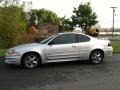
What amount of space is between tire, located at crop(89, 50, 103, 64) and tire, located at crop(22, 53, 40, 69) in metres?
2.46

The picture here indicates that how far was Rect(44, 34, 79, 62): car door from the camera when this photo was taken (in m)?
13.5

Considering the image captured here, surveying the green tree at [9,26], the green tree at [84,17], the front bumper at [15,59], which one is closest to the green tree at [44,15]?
the green tree at [84,17]

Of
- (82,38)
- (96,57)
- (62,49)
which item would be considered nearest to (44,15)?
(82,38)

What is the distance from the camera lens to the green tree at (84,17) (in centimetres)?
4009

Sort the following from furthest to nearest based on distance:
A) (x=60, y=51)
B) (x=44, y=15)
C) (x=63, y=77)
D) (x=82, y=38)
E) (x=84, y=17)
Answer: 1. (x=44, y=15)
2. (x=84, y=17)
3. (x=82, y=38)
4. (x=60, y=51)
5. (x=63, y=77)

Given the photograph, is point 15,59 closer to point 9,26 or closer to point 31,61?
point 31,61

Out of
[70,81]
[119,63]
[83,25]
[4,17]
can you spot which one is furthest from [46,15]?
[70,81]

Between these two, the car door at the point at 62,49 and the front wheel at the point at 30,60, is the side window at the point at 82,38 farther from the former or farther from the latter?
the front wheel at the point at 30,60

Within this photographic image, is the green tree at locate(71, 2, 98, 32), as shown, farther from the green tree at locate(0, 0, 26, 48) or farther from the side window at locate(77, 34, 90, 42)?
the side window at locate(77, 34, 90, 42)

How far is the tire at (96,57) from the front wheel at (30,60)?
247 centimetres

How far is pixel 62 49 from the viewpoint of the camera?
13609 millimetres

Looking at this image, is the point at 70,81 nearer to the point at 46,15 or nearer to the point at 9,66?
the point at 9,66

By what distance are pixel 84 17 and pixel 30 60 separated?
2759 cm

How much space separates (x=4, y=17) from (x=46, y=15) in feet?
124
